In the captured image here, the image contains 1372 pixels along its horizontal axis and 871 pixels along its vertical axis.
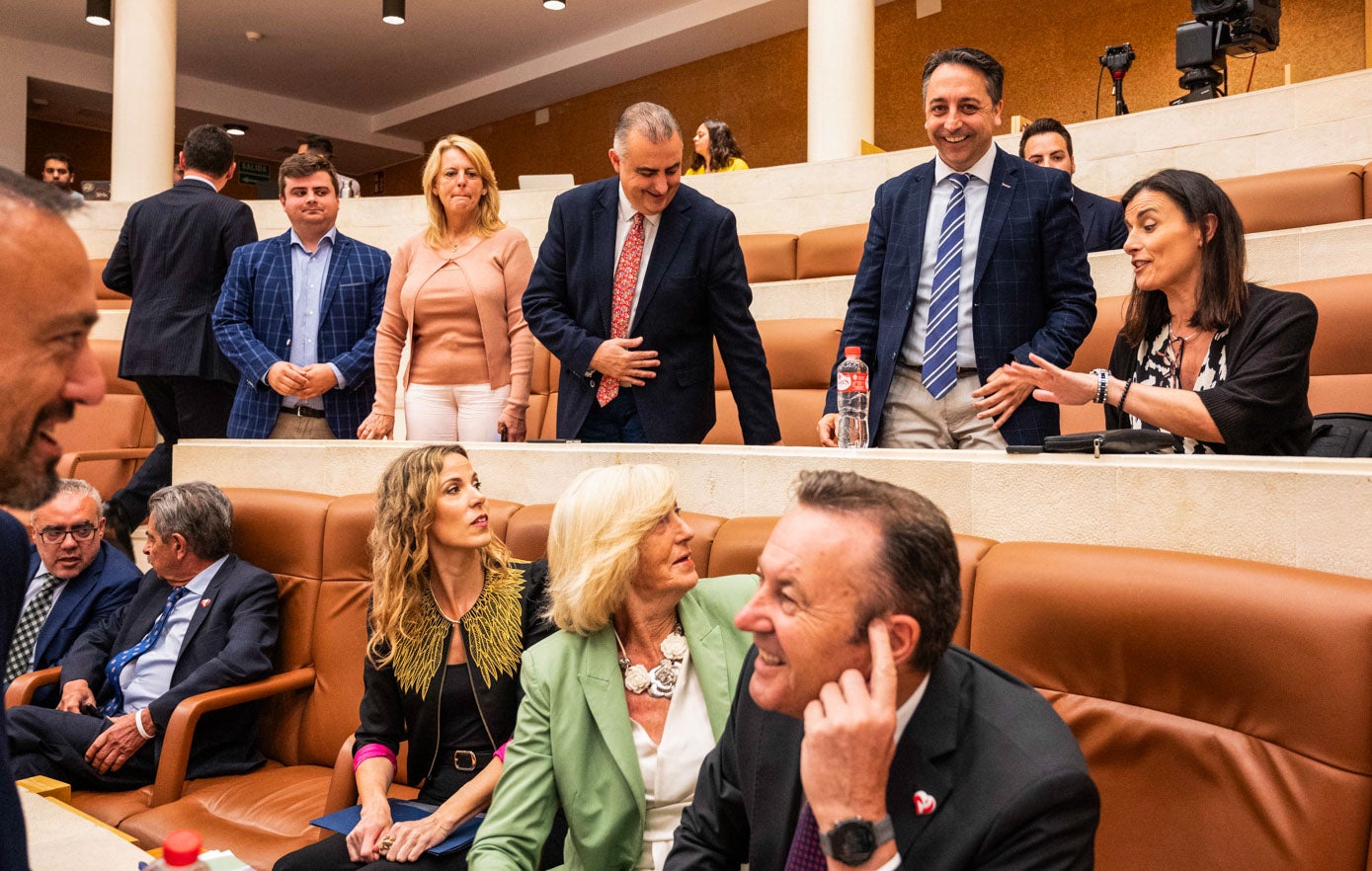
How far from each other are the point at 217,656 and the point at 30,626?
910mm

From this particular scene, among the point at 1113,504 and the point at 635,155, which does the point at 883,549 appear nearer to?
the point at 1113,504

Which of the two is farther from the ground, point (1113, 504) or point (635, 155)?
point (635, 155)

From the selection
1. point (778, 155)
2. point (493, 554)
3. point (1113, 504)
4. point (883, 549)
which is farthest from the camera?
point (778, 155)

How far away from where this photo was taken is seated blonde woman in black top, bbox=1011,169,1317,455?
1.86 metres

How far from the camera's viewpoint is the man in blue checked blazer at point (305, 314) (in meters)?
3.33

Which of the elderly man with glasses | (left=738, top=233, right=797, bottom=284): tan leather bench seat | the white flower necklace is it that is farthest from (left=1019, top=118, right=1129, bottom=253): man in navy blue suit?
the elderly man with glasses

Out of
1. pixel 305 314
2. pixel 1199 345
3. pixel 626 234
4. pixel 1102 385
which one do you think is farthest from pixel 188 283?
pixel 1199 345

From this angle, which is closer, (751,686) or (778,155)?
(751,686)

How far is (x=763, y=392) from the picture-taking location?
9.13 ft

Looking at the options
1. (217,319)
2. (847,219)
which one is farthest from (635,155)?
(847,219)

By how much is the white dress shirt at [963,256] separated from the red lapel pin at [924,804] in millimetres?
1334

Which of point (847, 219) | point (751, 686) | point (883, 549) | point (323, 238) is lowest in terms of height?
point (751, 686)

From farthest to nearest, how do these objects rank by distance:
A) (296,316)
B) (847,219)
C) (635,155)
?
1. (847,219)
2. (296,316)
3. (635,155)

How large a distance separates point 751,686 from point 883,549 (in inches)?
8.8
